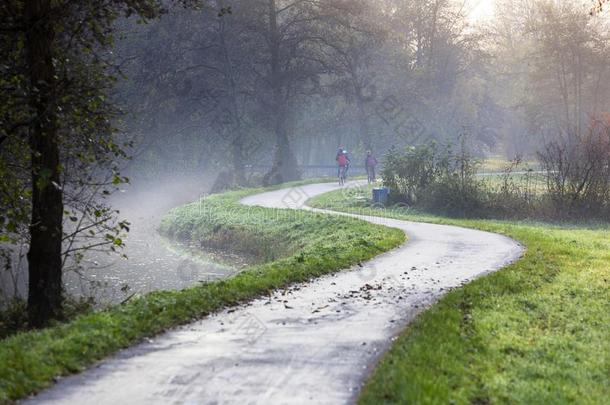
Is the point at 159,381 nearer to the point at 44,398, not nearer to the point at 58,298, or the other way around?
the point at 44,398

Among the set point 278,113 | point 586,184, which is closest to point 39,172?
point 586,184

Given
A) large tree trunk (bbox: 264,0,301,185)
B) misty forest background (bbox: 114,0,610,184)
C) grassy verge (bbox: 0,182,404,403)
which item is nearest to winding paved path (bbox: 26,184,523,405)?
grassy verge (bbox: 0,182,404,403)

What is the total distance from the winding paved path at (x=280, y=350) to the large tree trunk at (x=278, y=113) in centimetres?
3291

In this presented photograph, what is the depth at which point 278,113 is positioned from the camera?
45469 mm

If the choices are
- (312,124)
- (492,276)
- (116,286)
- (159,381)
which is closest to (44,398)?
(159,381)

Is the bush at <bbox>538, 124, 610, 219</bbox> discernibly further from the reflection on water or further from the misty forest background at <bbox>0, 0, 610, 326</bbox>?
the reflection on water

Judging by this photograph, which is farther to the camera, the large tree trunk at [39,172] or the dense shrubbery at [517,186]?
the dense shrubbery at [517,186]

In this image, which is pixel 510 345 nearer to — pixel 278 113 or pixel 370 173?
pixel 370 173

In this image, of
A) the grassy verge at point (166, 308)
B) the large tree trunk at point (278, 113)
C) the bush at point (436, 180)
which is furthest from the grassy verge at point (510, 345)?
the large tree trunk at point (278, 113)

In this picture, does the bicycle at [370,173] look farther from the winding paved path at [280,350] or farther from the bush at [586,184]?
the winding paved path at [280,350]

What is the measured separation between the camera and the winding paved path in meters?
6.09

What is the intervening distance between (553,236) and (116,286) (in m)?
10.9

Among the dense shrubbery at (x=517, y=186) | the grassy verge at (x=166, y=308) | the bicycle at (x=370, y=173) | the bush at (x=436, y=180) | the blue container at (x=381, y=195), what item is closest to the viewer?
the grassy verge at (x=166, y=308)

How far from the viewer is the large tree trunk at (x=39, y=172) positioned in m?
9.30
